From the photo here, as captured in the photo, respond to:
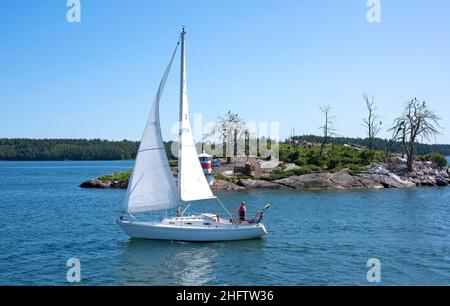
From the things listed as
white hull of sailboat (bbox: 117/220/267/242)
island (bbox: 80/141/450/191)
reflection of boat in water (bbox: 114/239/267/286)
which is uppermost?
island (bbox: 80/141/450/191)

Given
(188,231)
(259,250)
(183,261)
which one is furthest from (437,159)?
(183,261)

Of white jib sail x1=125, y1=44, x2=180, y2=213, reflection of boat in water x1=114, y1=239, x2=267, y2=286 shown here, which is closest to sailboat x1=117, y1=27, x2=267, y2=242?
white jib sail x1=125, y1=44, x2=180, y2=213

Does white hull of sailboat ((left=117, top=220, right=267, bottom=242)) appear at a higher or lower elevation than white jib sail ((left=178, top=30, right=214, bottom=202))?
lower

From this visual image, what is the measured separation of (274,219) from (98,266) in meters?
17.4

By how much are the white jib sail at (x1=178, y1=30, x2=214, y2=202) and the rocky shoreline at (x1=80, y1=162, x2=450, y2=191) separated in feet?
104

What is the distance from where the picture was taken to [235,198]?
5181cm

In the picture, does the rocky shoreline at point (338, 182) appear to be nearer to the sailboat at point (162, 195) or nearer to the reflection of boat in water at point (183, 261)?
the sailboat at point (162, 195)

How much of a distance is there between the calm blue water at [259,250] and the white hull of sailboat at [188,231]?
0.46m

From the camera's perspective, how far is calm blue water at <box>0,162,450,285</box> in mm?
21625

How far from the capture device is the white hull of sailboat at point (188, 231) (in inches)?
1113

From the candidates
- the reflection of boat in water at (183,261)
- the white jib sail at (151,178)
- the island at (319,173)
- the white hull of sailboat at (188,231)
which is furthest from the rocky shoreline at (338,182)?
the reflection of boat in water at (183,261)

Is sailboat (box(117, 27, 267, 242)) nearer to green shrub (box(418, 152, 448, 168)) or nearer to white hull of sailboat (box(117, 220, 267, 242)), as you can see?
white hull of sailboat (box(117, 220, 267, 242))

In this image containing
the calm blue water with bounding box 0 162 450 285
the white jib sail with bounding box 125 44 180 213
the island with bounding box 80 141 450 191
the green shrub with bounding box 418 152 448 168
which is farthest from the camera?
the green shrub with bounding box 418 152 448 168
